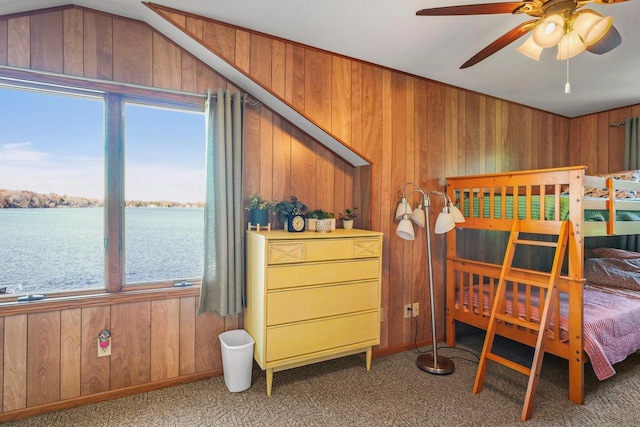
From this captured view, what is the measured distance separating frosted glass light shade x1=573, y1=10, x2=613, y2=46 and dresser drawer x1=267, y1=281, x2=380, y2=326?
1884 millimetres

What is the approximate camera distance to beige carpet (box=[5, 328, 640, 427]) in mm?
2016

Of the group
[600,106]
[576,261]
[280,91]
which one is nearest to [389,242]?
[576,261]

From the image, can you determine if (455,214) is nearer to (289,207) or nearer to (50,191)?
(289,207)

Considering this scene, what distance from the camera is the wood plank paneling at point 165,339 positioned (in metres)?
2.33

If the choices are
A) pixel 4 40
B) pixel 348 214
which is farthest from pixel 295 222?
pixel 4 40

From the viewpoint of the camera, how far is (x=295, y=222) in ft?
8.18

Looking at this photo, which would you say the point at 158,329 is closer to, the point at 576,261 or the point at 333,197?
the point at 333,197

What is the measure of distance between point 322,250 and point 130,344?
142 centimetres

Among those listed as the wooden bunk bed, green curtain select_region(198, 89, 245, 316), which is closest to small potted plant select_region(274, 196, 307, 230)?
green curtain select_region(198, 89, 245, 316)

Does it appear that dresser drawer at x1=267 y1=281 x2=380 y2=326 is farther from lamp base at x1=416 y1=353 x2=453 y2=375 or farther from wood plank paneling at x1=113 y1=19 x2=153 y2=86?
wood plank paneling at x1=113 y1=19 x2=153 y2=86

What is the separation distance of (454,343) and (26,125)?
3648mm

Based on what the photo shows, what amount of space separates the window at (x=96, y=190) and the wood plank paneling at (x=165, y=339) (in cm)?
21

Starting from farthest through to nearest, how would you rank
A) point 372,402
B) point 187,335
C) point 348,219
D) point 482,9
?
1. point 348,219
2. point 187,335
3. point 372,402
4. point 482,9

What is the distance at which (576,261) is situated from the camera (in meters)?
2.25
